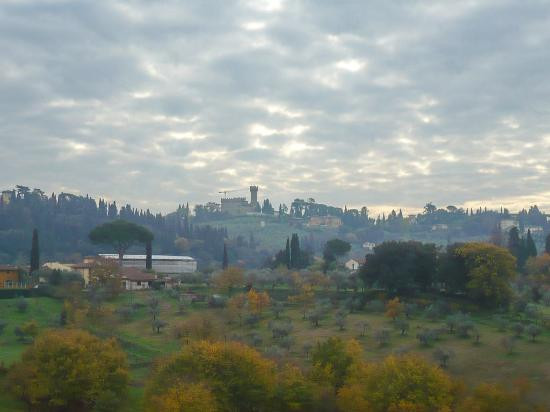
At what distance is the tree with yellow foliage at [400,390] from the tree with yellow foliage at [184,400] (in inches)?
294

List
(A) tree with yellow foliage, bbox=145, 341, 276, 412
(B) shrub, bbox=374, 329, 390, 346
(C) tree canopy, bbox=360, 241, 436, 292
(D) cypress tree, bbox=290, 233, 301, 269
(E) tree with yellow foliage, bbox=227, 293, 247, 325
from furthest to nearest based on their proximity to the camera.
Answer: (D) cypress tree, bbox=290, 233, 301, 269 < (C) tree canopy, bbox=360, 241, 436, 292 < (E) tree with yellow foliage, bbox=227, 293, 247, 325 < (B) shrub, bbox=374, 329, 390, 346 < (A) tree with yellow foliage, bbox=145, 341, 276, 412

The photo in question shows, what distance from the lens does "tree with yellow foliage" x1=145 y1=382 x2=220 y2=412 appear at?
32.7 m

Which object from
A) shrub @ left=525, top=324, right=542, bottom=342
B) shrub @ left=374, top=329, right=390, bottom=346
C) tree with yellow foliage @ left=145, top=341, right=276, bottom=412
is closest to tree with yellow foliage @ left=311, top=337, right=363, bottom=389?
tree with yellow foliage @ left=145, top=341, right=276, bottom=412

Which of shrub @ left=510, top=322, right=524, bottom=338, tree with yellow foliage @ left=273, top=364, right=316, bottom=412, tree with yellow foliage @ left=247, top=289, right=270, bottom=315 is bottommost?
tree with yellow foliage @ left=273, top=364, right=316, bottom=412

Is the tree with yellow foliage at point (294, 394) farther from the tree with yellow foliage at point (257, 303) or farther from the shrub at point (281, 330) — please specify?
the tree with yellow foliage at point (257, 303)

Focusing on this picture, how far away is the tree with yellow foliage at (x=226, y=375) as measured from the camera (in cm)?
3684

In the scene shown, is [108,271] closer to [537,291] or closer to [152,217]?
[537,291]

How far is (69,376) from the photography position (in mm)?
38781

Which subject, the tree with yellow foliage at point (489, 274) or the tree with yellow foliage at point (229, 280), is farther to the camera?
the tree with yellow foliage at point (229, 280)

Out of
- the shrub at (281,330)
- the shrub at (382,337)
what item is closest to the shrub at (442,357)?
the shrub at (382,337)

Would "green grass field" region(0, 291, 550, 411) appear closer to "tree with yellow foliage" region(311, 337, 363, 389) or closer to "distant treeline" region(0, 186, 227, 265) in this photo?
"tree with yellow foliage" region(311, 337, 363, 389)

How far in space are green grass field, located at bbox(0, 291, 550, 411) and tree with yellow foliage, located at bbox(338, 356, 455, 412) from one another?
5.32m

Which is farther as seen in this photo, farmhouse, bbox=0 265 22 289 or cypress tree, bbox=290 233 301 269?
cypress tree, bbox=290 233 301 269

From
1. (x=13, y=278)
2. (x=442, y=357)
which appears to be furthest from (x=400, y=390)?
(x=13, y=278)
